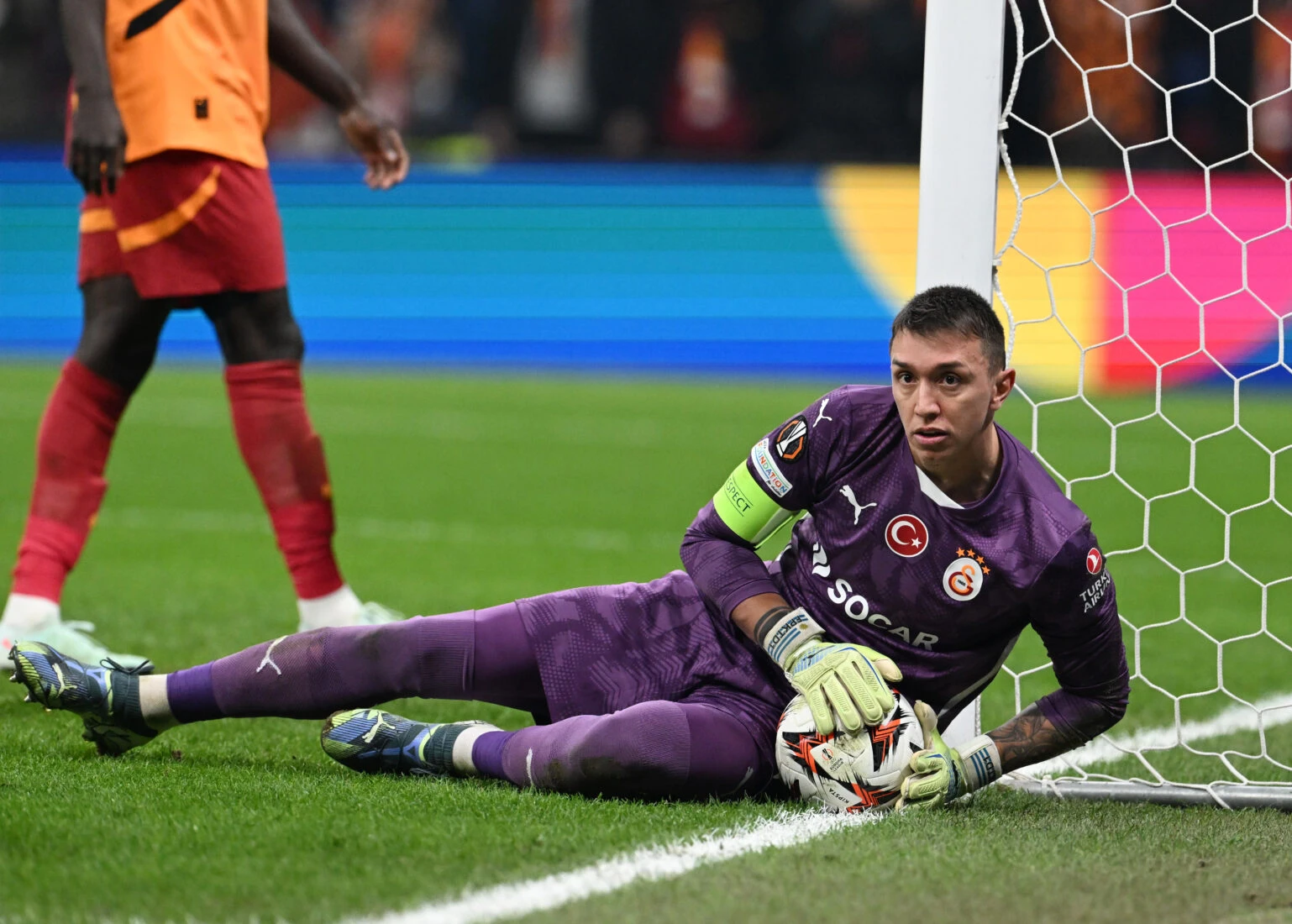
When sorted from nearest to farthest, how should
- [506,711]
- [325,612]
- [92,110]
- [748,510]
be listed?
[748,510] < [92,110] < [506,711] < [325,612]

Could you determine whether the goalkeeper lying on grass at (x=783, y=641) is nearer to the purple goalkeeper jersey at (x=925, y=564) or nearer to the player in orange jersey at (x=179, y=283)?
the purple goalkeeper jersey at (x=925, y=564)

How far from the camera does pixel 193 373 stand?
13812 mm

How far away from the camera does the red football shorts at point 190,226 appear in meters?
4.22

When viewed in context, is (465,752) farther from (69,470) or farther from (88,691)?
(69,470)

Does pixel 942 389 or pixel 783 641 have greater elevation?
pixel 942 389

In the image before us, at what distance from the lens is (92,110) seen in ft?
13.1

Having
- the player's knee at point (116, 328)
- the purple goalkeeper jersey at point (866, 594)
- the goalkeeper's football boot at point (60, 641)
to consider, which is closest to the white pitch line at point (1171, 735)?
the purple goalkeeper jersey at point (866, 594)

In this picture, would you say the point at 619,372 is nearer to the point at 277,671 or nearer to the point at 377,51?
the point at 377,51

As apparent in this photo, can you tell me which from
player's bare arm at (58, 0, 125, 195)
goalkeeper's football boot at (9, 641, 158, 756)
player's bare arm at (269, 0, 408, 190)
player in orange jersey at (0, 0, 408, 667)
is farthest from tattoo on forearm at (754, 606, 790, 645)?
player's bare arm at (269, 0, 408, 190)

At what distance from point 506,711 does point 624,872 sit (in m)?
1.55

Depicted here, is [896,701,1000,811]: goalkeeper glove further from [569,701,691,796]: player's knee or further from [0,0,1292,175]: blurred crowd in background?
[0,0,1292,175]: blurred crowd in background

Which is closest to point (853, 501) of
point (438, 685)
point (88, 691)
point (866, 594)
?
point (866, 594)

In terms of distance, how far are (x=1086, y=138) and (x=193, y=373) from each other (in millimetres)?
7652

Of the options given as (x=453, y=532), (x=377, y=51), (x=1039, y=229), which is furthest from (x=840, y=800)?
(x=377, y=51)
